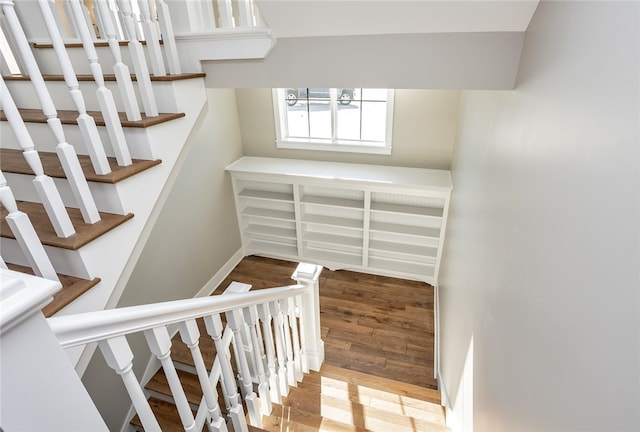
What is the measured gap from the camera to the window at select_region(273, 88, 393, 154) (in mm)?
3541

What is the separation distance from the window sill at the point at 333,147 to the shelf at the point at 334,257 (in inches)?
47.1

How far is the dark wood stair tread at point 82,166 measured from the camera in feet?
3.70

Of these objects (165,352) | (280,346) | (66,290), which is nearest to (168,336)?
(165,352)

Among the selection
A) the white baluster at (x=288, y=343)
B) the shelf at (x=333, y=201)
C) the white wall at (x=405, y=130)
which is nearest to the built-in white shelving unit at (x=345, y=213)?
the shelf at (x=333, y=201)

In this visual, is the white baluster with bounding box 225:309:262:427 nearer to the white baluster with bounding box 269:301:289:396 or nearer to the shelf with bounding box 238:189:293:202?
the white baluster with bounding box 269:301:289:396

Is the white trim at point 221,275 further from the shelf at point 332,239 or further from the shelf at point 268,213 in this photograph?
the shelf at point 332,239

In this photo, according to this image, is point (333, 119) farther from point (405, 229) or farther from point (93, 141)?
point (93, 141)

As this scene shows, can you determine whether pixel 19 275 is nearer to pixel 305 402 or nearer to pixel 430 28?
pixel 430 28

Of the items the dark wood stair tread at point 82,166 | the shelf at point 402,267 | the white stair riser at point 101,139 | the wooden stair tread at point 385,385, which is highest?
the white stair riser at point 101,139

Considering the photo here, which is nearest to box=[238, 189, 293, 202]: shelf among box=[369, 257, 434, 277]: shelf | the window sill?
the window sill

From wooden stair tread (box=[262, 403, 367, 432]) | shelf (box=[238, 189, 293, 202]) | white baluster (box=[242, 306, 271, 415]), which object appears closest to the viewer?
white baluster (box=[242, 306, 271, 415])

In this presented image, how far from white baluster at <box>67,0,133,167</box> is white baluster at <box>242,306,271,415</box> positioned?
2.41ft

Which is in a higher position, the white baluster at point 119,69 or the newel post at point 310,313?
the white baluster at point 119,69

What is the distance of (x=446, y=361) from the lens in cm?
238
